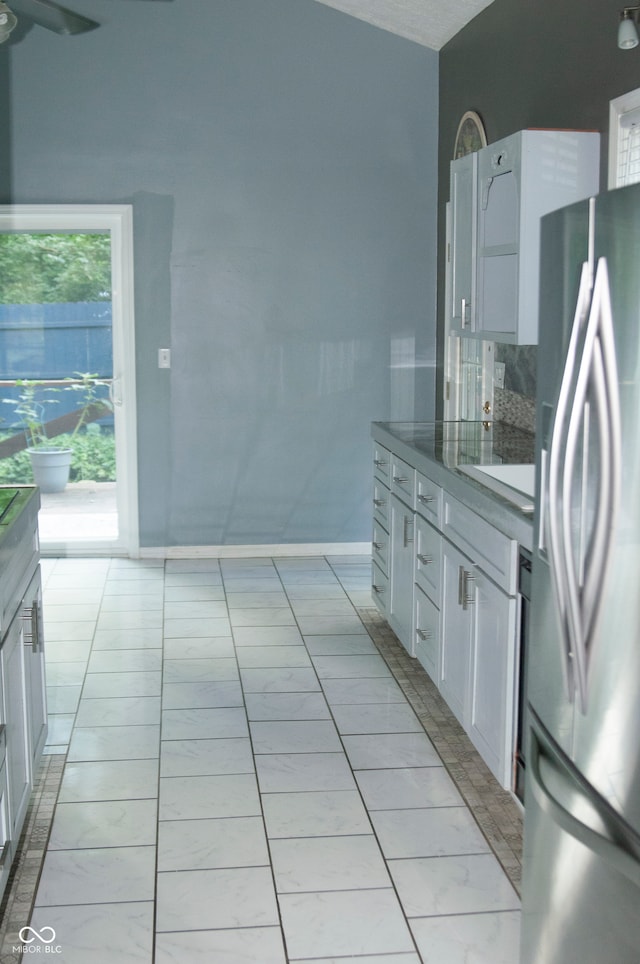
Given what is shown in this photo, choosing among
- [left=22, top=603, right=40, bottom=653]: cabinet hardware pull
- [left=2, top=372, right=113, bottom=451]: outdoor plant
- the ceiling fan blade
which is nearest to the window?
the ceiling fan blade

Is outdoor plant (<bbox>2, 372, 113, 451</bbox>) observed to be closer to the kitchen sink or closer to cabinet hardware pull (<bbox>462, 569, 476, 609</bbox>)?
the kitchen sink

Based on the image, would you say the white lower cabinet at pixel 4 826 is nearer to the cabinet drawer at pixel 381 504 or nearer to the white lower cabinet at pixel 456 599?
the white lower cabinet at pixel 456 599

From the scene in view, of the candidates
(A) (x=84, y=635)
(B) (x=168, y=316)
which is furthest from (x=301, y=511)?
(A) (x=84, y=635)

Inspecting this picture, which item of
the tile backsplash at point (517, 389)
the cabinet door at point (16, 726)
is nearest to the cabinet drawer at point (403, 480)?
the tile backsplash at point (517, 389)

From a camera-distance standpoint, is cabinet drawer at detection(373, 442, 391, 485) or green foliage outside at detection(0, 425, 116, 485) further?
green foliage outside at detection(0, 425, 116, 485)

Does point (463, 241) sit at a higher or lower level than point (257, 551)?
higher

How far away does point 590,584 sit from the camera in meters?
1.71

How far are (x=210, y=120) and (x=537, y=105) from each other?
2095mm

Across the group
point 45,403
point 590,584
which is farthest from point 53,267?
point 590,584

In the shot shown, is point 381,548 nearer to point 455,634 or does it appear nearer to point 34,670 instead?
point 455,634

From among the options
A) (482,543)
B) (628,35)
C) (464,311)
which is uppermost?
(628,35)

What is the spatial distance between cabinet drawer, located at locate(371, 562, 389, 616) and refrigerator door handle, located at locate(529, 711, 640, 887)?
7.45 ft

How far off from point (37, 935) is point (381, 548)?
2.45 metres

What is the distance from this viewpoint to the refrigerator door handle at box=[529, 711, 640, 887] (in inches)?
64.5
